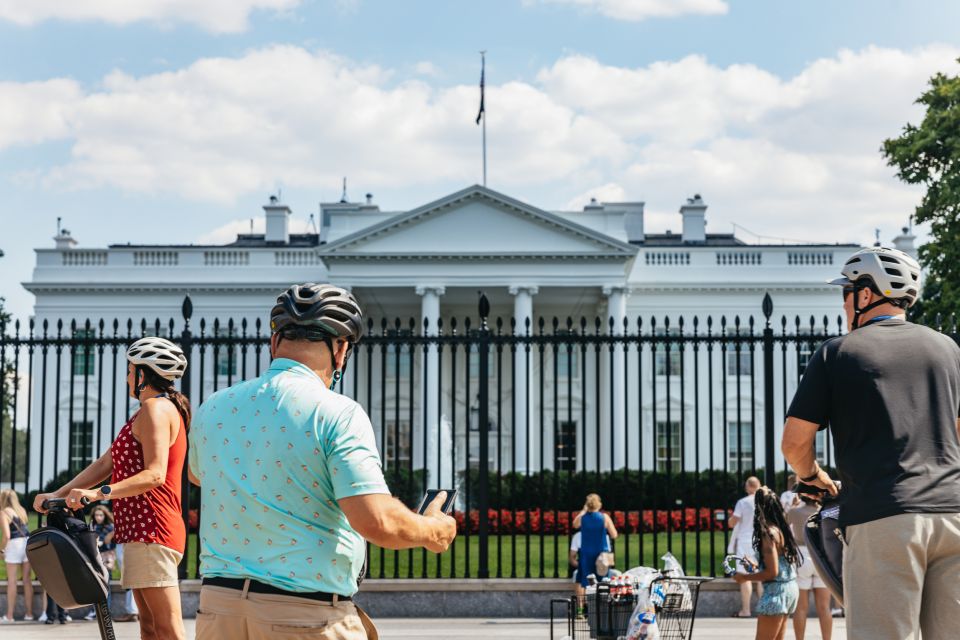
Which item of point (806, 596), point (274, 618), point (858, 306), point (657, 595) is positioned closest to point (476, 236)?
point (806, 596)

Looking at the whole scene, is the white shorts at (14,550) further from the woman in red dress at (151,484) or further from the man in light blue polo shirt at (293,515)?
the man in light blue polo shirt at (293,515)

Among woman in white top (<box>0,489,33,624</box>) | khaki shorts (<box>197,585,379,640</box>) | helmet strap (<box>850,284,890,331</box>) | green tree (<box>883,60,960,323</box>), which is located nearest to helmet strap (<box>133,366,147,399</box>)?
khaki shorts (<box>197,585,379,640</box>)

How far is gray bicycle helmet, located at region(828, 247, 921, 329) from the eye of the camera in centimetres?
418

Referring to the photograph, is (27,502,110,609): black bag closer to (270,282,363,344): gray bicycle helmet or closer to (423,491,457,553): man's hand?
(270,282,363,344): gray bicycle helmet

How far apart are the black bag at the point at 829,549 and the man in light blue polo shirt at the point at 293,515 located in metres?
1.63

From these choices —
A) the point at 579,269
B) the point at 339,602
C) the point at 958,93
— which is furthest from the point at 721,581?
the point at 579,269

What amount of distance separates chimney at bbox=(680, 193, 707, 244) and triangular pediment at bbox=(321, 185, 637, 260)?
42.0 feet

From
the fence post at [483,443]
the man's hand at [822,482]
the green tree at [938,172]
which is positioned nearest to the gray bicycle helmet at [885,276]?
the man's hand at [822,482]

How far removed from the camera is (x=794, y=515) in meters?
7.96

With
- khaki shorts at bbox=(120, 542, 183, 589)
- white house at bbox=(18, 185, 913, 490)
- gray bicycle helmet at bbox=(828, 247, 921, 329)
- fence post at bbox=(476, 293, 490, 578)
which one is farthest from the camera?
white house at bbox=(18, 185, 913, 490)

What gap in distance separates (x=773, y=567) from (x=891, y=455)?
3698mm

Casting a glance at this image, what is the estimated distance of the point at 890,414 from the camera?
3.90m

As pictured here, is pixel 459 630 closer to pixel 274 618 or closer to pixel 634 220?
pixel 274 618

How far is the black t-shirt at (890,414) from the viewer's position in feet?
12.6
